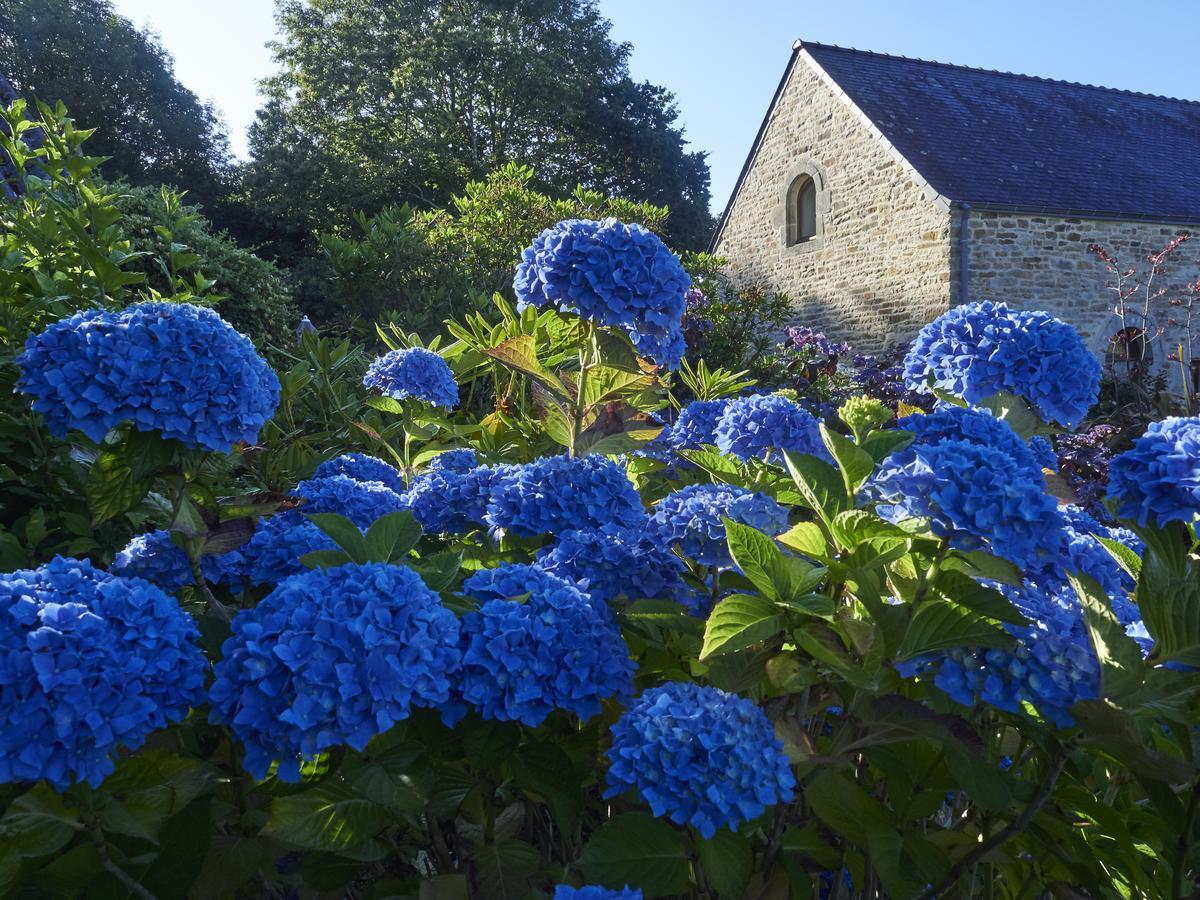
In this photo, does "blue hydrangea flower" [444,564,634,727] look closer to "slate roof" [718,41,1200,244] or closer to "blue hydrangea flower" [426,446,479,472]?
"blue hydrangea flower" [426,446,479,472]

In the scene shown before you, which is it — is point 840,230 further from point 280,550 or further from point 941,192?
point 280,550

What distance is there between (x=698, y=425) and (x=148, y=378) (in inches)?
50.2

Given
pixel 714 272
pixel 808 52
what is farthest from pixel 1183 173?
pixel 714 272

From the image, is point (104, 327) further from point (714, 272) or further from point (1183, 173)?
point (1183, 173)

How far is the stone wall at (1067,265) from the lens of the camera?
1320 cm

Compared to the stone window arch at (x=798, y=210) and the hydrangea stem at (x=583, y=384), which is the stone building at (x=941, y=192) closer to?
the stone window arch at (x=798, y=210)

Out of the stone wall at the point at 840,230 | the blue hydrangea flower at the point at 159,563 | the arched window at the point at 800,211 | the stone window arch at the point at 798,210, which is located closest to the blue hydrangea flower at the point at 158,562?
the blue hydrangea flower at the point at 159,563

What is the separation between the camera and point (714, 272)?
9.59 m

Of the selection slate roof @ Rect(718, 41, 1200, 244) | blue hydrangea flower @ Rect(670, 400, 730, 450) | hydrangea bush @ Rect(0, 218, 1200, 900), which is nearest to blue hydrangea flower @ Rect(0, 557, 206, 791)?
hydrangea bush @ Rect(0, 218, 1200, 900)

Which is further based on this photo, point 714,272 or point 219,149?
point 219,149

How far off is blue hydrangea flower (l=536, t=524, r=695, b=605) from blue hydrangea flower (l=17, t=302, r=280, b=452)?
0.55 metres

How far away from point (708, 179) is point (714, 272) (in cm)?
1707

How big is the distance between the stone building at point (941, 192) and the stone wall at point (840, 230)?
0.09 ft

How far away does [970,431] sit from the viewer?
4.22ft
